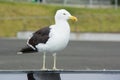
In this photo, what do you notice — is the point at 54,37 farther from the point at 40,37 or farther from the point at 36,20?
the point at 36,20

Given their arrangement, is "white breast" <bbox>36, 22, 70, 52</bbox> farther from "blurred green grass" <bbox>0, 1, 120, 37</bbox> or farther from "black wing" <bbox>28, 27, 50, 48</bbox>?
Answer: "blurred green grass" <bbox>0, 1, 120, 37</bbox>

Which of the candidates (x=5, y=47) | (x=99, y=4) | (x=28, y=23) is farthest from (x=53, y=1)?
(x=5, y=47)

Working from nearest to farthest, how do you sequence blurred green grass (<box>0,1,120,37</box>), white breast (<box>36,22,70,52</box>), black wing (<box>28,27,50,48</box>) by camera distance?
white breast (<box>36,22,70,52</box>) < black wing (<box>28,27,50,48</box>) < blurred green grass (<box>0,1,120,37</box>)

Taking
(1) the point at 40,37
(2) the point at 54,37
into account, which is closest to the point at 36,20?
(1) the point at 40,37

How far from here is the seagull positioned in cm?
689

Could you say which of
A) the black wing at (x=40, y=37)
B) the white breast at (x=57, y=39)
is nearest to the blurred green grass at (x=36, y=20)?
the black wing at (x=40, y=37)

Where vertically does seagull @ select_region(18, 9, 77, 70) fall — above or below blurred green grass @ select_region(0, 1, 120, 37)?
above

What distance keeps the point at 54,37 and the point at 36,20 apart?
31.9 meters

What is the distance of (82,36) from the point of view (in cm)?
3256

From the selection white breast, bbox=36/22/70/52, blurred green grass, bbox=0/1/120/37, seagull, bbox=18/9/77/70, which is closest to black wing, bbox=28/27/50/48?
seagull, bbox=18/9/77/70

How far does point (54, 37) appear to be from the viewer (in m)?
Answer: 7.03

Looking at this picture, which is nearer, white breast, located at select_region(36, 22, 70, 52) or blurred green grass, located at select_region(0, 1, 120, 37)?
white breast, located at select_region(36, 22, 70, 52)

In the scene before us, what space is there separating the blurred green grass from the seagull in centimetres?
2695

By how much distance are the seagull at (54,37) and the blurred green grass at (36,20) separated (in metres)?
27.0
